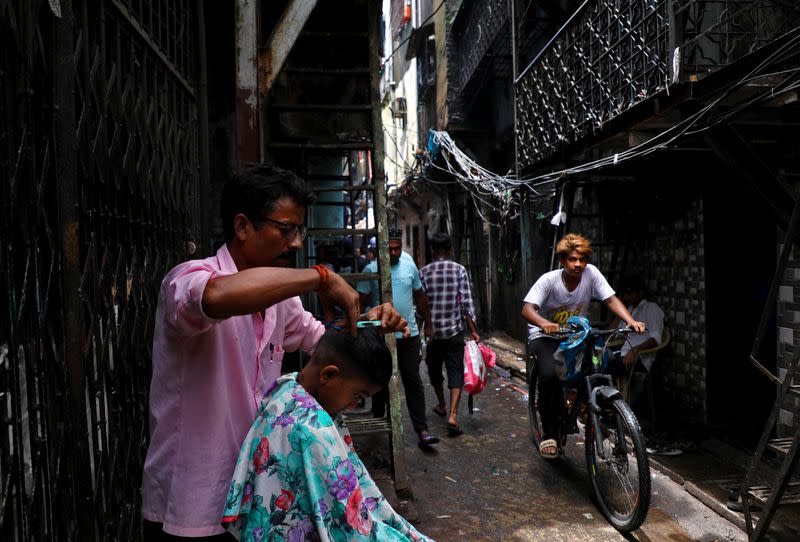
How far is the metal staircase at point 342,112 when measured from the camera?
5.14m

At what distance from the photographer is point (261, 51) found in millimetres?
4766

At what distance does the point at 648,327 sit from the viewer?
6984 millimetres

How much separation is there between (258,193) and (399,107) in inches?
970

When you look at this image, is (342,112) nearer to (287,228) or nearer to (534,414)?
(534,414)

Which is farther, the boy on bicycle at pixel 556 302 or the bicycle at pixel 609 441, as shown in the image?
the boy on bicycle at pixel 556 302

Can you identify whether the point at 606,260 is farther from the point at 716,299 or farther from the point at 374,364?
the point at 374,364

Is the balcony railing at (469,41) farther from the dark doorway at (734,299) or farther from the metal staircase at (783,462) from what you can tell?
the metal staircase at (783,462)

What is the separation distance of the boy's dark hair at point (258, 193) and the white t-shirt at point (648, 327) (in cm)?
574

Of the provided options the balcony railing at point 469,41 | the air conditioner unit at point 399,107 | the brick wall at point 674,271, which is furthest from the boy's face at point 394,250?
the air conditioner unit at point 399,107

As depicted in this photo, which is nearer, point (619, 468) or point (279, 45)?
point (619, 468)

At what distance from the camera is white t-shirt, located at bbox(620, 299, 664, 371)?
6918 millimetres

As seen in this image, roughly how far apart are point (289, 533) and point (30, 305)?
1023 millimetres

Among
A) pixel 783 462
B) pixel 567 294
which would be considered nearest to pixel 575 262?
pixel 567 294

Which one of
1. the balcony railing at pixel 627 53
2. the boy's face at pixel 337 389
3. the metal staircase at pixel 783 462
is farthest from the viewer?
the balcony railing at pixel 627 53
